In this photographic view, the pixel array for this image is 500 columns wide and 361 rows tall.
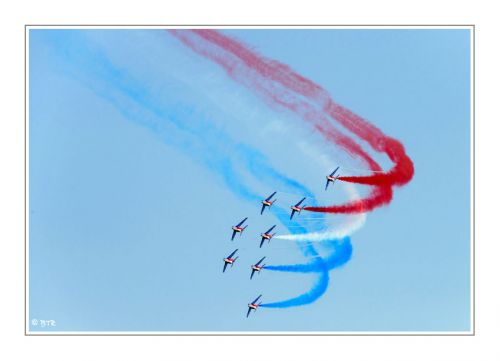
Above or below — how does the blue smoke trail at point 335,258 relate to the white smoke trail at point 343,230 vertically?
below

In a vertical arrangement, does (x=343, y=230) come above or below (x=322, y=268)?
above

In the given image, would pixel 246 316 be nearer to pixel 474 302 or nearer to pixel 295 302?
pixel 295 302

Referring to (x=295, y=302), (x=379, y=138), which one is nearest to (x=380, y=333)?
(x=295, y=302)

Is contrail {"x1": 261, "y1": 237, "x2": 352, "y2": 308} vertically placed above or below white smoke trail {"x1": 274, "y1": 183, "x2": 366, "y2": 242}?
below

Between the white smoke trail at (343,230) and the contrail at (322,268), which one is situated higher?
the white smoke trail at (343,230)

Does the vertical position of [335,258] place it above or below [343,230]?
below

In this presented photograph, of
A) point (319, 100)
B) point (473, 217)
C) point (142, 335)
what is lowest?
point (142, 335)

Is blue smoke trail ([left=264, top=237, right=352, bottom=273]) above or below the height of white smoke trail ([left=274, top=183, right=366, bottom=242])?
below

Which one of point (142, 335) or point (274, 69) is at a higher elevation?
point (274, 69)
